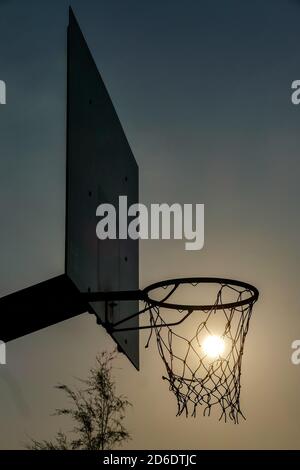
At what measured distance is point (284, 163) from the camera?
25.8 feet

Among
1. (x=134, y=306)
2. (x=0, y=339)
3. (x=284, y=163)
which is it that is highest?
(x=284, y=163)

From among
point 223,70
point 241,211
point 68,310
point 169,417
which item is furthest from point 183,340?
point 169,417

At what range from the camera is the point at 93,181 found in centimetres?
409

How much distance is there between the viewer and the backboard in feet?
12.1

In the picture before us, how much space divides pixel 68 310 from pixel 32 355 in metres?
5.54

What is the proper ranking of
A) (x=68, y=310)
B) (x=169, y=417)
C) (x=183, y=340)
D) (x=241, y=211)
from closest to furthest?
(x=68, y=310), (x=183, y=340), (x=241, y=211), (x=169, y=417)

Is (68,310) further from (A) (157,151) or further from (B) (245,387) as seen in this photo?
(B) (245,387)

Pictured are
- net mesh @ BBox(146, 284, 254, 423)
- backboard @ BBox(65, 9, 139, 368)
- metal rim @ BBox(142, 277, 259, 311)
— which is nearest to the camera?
backboard @ BBox(65, 9, 139, 368)
